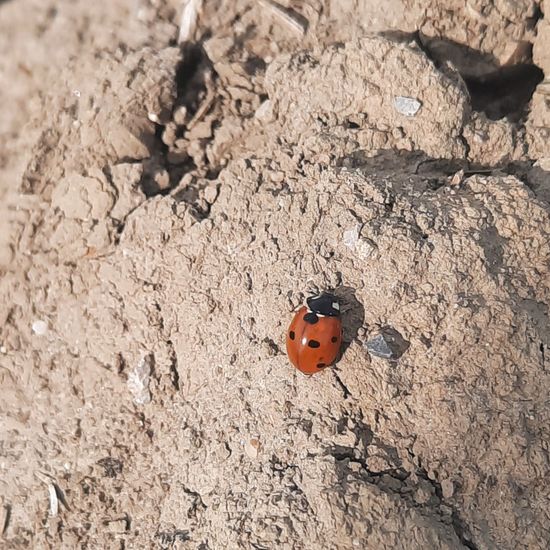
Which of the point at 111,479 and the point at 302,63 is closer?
the point at 111,479

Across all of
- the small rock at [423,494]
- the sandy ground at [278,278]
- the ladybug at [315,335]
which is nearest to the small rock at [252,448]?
the sandy ground at [278,278]

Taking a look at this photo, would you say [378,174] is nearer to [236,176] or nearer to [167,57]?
[236,176]

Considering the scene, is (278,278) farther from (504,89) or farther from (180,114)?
(504,89)

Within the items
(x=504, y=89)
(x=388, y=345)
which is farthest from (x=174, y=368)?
(x=504, y=89)

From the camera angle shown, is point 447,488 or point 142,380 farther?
point 142,380

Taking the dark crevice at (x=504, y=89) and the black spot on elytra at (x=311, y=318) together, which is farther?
the dark crevice at (x=504, y=89)

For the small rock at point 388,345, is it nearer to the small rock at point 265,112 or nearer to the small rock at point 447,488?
the small rock at point 447,488

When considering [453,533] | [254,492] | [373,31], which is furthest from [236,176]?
[453,533]
